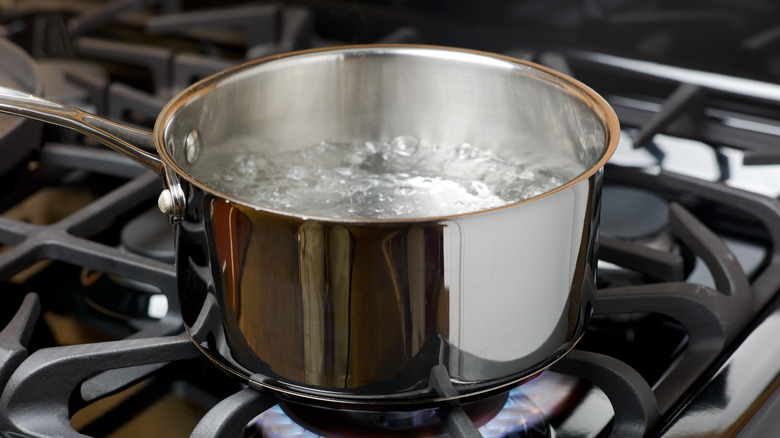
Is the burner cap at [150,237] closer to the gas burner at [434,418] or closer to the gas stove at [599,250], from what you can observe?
the gas stove at [599,250]

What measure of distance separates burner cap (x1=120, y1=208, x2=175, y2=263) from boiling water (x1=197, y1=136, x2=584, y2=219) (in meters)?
0.07

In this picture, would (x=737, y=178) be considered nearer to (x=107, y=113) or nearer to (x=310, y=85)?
(x=310, y=85)

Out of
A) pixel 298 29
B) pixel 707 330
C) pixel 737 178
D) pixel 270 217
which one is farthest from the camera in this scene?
pixel 298 29

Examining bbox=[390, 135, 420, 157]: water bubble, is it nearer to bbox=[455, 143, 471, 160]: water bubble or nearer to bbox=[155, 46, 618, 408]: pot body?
bbox=[455, 143, 471, 160]: water bubble

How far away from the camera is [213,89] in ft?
1.46

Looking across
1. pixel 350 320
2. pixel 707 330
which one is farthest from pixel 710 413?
pixel 350 320

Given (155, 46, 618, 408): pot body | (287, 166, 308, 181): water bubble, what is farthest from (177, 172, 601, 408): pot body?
(287, 166, 308, 181): water bubble

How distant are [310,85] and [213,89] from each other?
75mm

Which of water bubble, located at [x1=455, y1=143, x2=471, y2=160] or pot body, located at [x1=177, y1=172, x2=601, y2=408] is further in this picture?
water bubble, located at [x1=455, y1=143, x2=471, y2=160]

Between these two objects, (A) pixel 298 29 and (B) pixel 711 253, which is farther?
(A) pixel 298 29

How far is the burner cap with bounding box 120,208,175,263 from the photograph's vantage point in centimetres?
52

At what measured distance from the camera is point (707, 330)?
43 centimetres

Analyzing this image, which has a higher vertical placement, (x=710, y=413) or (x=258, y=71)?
(x=258, y=71)

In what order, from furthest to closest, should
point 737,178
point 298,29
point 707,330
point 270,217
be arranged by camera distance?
point 298,29, point 737,178, point 707,330, point 270,217
